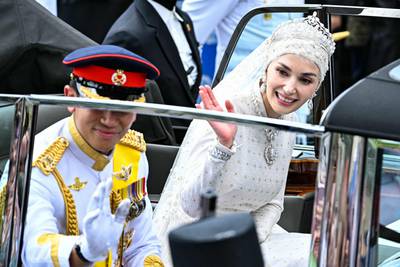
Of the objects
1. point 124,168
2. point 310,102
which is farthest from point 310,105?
point 124,168

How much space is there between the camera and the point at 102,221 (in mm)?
2344

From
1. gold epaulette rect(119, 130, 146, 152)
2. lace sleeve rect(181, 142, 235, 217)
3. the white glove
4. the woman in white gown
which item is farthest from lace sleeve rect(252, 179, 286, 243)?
the white glove

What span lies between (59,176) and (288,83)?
110 cm

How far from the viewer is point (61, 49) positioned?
13.8 ft

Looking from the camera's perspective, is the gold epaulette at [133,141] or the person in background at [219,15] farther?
the person in background at [219,15]

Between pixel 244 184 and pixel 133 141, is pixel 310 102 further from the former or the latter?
pixel 133 141

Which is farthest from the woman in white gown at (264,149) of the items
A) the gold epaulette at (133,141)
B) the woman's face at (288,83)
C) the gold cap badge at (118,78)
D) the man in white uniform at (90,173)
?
the gold cap badge at (118,78)

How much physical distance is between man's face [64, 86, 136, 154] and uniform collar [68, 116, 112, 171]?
0.04ft

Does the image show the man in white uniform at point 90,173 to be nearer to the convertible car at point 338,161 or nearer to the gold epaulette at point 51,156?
the gold epaulette at point 51,156

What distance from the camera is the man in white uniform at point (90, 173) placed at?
258 centimetres

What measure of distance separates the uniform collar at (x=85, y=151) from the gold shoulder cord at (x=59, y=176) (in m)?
0.05

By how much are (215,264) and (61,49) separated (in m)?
2.64

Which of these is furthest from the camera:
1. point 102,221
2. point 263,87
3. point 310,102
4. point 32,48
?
point 32,48

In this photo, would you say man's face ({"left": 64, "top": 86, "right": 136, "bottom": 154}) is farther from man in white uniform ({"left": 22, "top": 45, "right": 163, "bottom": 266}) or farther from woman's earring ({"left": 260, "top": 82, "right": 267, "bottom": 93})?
woman's earring ({"left": 260, "top": 82, "right": 267, "bottom": 93})
